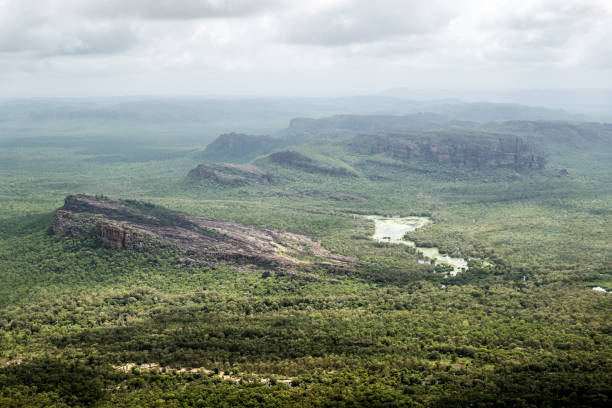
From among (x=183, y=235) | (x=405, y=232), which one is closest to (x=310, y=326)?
(x=183, y=235)

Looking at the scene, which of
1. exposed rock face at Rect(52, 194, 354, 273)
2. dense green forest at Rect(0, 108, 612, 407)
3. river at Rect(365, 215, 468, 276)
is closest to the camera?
dense green forest at Rect(0, 108, 612, 407)

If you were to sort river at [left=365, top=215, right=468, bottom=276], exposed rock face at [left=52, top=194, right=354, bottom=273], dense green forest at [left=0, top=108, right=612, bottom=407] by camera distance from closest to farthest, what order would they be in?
dense green forest at [left=0, top=108, right=612, bottom=407]
exposed rock face at [left=52, top=194, right=354, bottom=273]
river at [left=365, top=215, right=468, bottom=276]

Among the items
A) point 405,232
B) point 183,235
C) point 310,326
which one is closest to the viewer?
point 310,326

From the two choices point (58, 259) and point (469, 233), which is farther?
point (469, 233)

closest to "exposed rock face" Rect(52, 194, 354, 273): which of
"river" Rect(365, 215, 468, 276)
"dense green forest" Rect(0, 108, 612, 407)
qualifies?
"dense green forest" Rect(0, 108, 612, 407)

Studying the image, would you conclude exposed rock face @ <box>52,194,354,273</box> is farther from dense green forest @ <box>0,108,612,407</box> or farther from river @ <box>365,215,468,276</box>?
river @ <box>365,215,468,276</box>

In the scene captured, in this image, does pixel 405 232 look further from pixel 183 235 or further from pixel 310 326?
pixel 310 326

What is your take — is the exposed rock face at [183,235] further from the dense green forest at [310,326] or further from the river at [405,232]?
the river at [405,232]

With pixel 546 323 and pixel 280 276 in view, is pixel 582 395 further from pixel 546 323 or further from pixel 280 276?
pixel 280 276

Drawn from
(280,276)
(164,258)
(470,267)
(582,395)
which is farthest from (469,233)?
(582,395)
